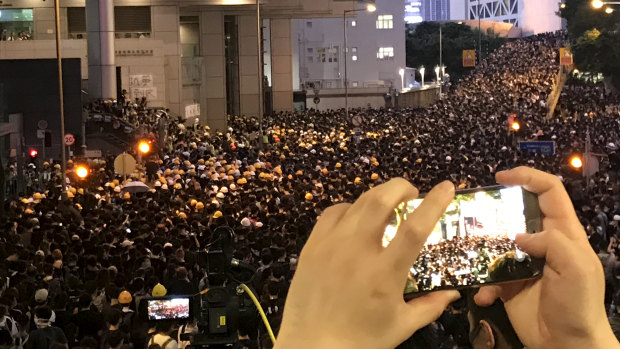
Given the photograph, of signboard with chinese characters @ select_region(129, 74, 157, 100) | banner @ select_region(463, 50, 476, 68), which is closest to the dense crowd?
signboard with chinese characters @ select_region(129, 74, 157, 100)

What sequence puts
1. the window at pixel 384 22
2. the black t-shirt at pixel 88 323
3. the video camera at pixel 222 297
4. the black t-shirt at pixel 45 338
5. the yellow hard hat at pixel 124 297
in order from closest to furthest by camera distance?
the video camera at pixel 222 297, the black t-shirt at pixel 45 338, the black t-shirt at pixel 88 323, the yellow hard hat at pixel 124 297, the window at pixel 384 22

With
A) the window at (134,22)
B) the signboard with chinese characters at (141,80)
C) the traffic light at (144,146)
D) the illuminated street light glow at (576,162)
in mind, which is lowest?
the illuminated street light glow at (576,162)

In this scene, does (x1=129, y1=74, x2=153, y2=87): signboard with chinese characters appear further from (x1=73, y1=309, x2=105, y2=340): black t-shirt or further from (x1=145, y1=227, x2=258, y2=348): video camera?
(x1=145, y1=227, x2=258, y2=348): video camera

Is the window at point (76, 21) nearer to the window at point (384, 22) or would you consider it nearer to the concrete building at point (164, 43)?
the concrete building at point (164, 43)

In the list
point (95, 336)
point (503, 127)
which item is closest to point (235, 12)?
point (503, 127)

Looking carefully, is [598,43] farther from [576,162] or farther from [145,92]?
[576,162]

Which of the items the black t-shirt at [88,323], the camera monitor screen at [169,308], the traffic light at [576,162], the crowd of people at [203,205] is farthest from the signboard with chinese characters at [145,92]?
the camera monitor screen at [169,308]

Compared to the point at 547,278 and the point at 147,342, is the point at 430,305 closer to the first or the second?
the point at 547,278
